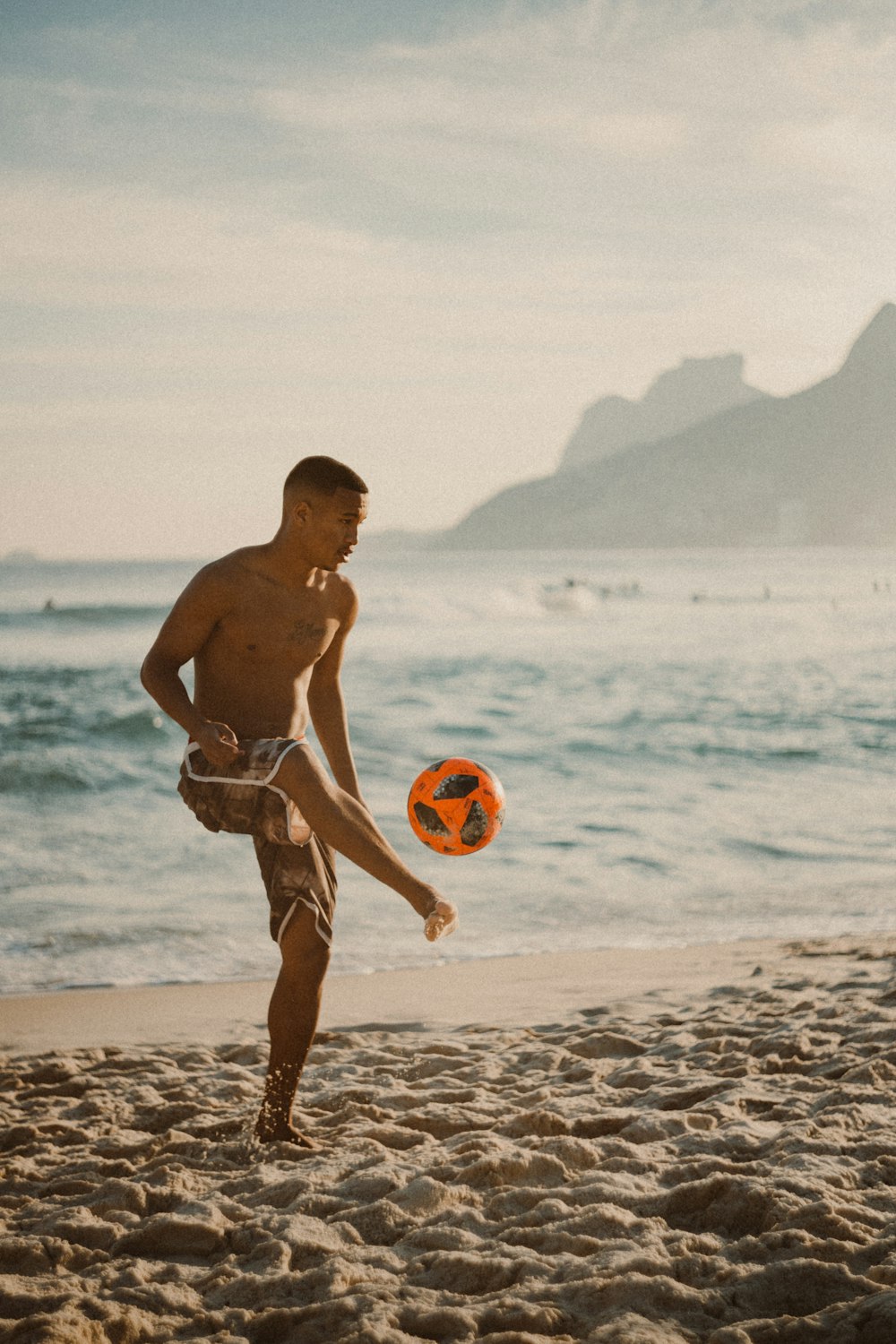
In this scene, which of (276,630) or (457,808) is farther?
(457,808)

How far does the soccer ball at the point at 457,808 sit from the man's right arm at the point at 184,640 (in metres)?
0.81

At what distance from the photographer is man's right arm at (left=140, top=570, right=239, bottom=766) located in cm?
373

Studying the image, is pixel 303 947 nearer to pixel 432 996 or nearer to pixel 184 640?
pixel 184 640

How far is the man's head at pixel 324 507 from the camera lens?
389 centimetres

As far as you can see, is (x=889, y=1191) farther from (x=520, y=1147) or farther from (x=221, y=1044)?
(x=221, y=1044)

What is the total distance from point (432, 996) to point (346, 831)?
116 inches

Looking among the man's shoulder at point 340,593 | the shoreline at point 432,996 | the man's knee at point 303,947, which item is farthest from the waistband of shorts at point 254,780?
the shoreline at point 432,996

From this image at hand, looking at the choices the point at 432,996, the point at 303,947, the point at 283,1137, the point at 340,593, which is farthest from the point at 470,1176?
the point at 432,996

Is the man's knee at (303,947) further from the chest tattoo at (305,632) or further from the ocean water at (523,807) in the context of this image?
the ocean water at (523,807)

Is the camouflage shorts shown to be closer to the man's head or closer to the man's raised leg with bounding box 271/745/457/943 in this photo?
the man's raised leg with bounding box 271/745/457/943

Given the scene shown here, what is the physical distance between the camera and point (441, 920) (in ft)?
11.8

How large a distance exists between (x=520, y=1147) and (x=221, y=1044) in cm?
193

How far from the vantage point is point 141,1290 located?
299 cm

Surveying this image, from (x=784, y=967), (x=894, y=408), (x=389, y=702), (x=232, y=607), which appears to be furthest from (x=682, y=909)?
(x=894, y=408)
